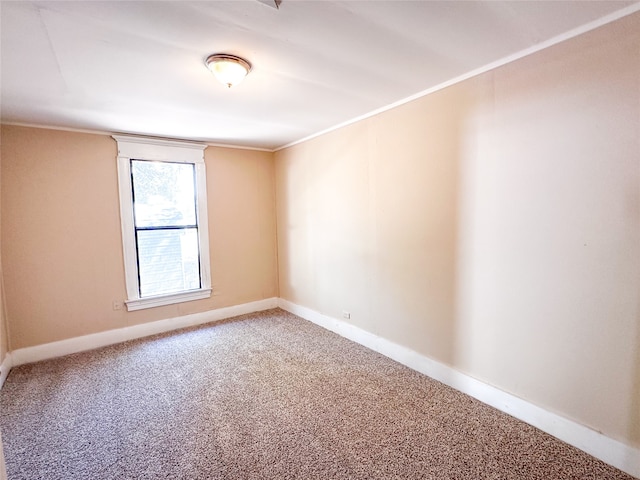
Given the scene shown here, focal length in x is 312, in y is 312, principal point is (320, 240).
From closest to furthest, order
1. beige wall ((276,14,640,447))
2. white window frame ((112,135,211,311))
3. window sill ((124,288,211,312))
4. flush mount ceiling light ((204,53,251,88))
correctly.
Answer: beige wall ((276,14,640,447)) → flush mount ceiling light ((204,53,251,88)) → white window frame ((112,135,211,311)) → window sill ((124,288,211,312))

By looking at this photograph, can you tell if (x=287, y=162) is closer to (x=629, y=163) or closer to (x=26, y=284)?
(x=26, y=284)

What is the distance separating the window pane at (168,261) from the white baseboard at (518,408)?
225 cm

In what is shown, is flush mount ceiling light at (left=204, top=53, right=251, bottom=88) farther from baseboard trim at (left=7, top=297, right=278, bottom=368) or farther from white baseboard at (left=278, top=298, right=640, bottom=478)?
baseboard trim at (left=7, top=297, right=278, bottom=368)

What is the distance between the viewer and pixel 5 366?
9.52 feet

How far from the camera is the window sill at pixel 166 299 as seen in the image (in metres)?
3.72

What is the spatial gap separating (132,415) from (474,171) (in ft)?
10.0

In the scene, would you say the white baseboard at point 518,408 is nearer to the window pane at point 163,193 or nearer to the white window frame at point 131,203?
the white window frame at point 131,203

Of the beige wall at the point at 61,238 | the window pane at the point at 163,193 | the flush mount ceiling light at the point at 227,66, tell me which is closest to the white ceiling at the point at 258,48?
the flush mount ceiling light at the point at 227,66

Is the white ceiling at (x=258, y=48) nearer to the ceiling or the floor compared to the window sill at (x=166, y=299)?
nearer to the ceiling

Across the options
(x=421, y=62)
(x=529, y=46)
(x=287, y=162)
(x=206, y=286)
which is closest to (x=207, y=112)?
(x=287, y=162)

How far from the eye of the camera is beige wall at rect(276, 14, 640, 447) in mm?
1679

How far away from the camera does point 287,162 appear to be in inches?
174

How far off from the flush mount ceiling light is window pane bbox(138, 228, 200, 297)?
2506mm

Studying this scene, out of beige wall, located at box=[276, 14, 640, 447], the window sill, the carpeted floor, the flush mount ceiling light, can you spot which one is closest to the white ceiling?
the flush mount ceiling light
